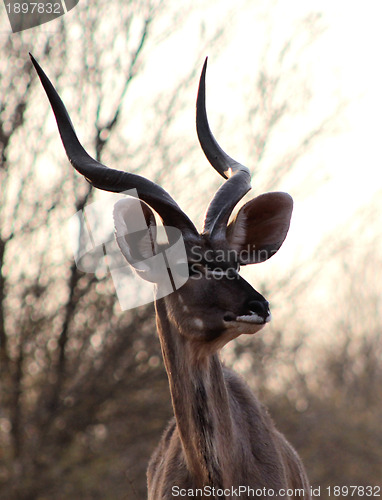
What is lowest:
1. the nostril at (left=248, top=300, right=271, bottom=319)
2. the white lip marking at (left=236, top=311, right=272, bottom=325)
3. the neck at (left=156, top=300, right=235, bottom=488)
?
the neck at (left=156, top=300, right=235, bottom=488)

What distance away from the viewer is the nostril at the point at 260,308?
525 centimetres

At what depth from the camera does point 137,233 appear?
5918mm

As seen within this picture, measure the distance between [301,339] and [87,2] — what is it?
27.4ft

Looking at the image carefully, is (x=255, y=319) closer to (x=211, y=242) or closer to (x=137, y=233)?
(x=211, y=242)

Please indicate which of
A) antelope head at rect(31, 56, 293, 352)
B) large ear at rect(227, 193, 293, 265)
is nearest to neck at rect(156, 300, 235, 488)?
antelope head at rect(31, 56, 293, 352)

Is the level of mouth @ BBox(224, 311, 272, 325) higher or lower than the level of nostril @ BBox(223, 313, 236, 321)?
lower

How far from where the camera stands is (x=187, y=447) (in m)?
5.67

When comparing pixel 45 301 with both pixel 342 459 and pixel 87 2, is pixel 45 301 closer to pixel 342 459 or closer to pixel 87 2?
pixel 87 2

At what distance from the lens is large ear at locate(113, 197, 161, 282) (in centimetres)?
581

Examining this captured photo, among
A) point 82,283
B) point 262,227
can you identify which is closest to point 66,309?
point 82,283

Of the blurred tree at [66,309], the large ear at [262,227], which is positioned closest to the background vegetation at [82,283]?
the blurred tree at [66,309]

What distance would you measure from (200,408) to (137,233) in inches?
52.7

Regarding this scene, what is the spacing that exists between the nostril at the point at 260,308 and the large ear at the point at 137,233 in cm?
97

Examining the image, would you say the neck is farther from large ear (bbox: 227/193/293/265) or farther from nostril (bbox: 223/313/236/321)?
large ear (bbox: 227/193/293/265)
